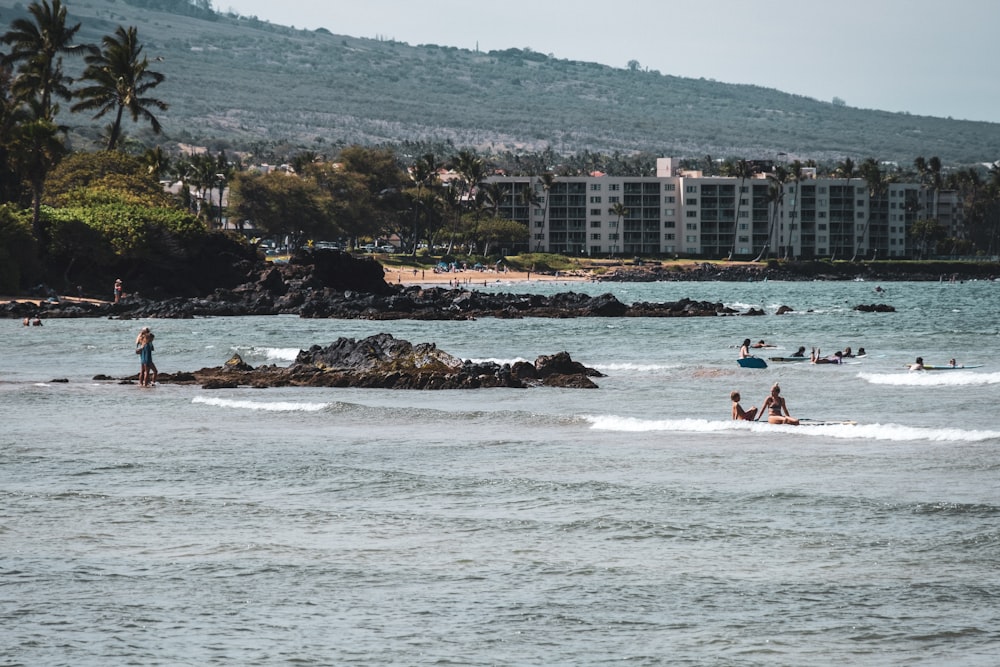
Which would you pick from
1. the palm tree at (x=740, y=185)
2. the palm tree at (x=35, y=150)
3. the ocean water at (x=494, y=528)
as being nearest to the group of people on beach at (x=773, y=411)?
the ocean water at (x=494, y=528)

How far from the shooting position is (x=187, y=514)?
17062mm

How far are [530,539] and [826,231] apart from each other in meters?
188

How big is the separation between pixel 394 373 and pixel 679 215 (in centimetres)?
16017

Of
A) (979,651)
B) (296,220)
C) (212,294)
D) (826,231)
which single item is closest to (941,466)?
A: (979,651)

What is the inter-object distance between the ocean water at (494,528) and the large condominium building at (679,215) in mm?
160059

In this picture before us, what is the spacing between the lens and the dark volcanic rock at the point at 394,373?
34.9 m

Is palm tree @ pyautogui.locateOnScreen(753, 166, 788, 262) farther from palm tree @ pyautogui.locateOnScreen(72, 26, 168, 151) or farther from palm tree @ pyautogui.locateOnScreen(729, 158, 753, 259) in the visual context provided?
palm tree @ pyautogui.locateOnScreen(72, 26, 168, 151)

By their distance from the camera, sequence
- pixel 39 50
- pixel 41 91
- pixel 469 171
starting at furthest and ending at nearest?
pixel 469 171 → pixel 41 91 → pixel 39 50

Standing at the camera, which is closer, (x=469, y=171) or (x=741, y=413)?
(x=741, y=413)

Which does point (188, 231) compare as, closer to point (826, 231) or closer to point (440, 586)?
point (440, 586)

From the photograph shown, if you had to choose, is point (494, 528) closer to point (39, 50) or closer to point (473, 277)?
point (39, 50)

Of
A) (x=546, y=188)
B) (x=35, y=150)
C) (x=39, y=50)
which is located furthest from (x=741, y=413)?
(x=546, y=188)

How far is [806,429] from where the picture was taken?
25266 millimetres

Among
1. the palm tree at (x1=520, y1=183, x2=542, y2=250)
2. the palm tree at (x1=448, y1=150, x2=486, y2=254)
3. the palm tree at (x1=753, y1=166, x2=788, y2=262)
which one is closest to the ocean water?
the palm tree at (x1=448, y1=150, x2=486, y2=254)
